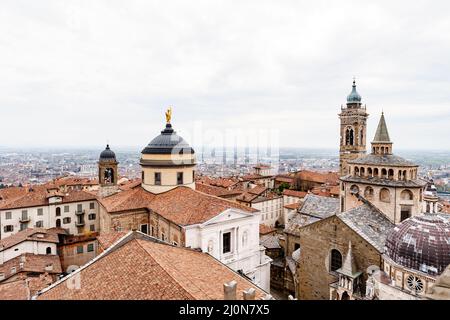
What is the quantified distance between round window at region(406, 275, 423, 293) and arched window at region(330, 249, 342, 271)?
494cm

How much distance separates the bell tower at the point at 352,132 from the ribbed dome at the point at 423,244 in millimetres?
31378

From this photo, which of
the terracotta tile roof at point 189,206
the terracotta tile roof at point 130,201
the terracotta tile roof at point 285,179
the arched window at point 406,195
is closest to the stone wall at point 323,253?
the terracotta tile roof at point 189,206

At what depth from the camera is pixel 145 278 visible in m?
7.97

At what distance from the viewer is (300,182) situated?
6531 cm

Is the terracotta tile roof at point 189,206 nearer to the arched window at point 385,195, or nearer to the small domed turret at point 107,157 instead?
the arched window at point 385,195

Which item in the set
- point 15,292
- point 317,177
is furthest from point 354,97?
point 15,292

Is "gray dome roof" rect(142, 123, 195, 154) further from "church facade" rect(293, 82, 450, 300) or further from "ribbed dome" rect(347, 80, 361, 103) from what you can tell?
"ribbed dome" rect(347, 80, 361, 103)

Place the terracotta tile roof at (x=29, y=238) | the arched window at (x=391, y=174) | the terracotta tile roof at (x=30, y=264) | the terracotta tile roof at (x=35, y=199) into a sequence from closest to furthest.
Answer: the terracotta tile roof at (x=30, y=264) → the arched window at (x=391, y=174) → the terracotta tile roof at (x=29, y=238) → the terracotta tile roof at (x=35, y=199)

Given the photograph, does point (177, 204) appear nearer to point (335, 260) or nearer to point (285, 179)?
point (335, 260)

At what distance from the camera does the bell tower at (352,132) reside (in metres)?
43.0

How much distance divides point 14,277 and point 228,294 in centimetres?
1558

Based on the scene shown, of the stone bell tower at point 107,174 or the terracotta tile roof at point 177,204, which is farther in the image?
the stone bell tower at point 107,174

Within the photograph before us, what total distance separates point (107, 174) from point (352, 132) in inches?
1387

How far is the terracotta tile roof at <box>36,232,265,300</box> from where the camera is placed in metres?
7.32
